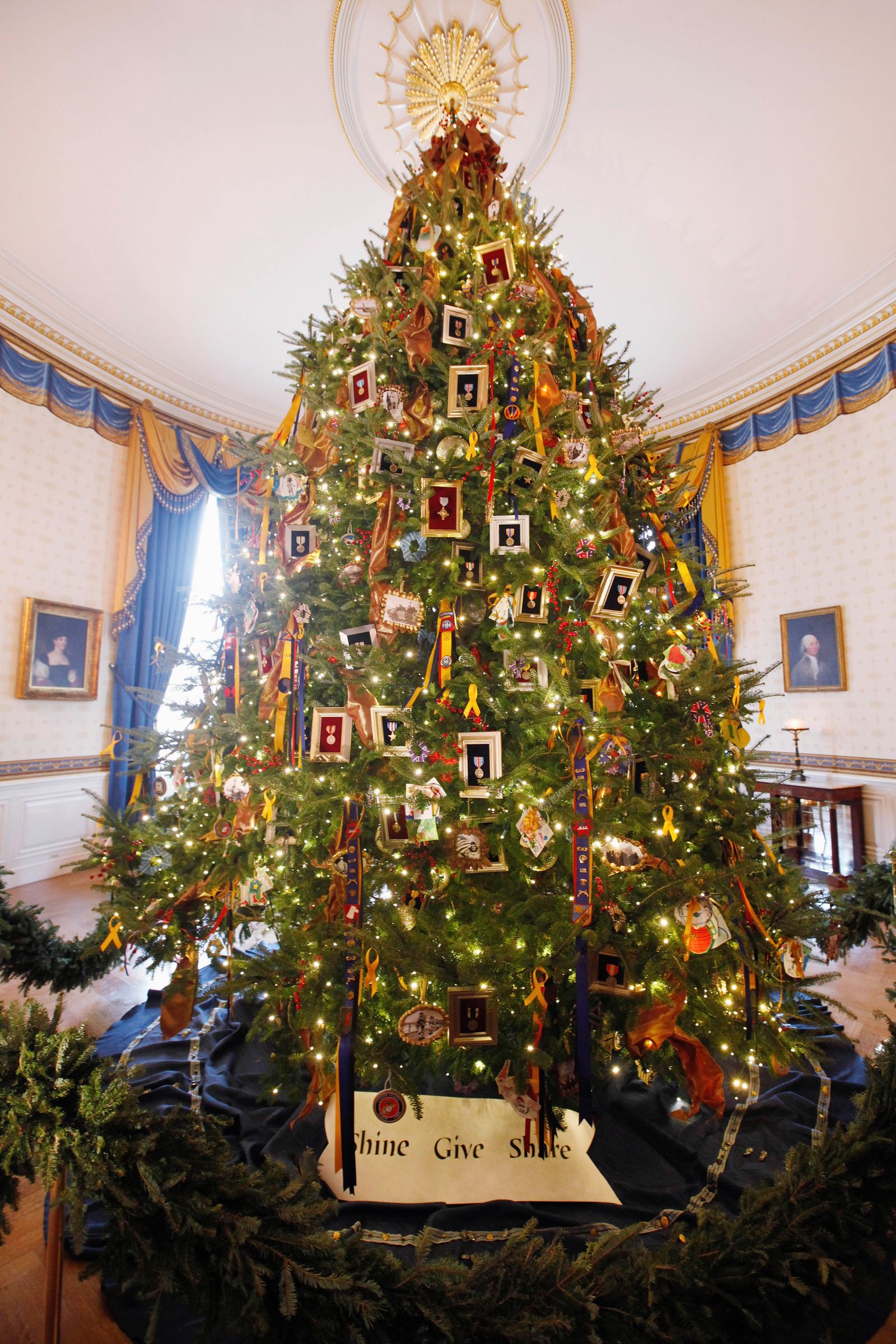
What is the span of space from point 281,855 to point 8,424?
5.00m

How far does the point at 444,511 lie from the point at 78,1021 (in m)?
2.83

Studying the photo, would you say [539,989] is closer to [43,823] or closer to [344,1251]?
[344,1251]

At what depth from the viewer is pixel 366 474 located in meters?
2.04

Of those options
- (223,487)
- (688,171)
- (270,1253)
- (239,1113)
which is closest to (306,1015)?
(270,1253)

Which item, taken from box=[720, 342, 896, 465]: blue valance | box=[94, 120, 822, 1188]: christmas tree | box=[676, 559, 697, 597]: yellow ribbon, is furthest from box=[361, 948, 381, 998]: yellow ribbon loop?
box=[720, 342, 896, 465]: blue valance

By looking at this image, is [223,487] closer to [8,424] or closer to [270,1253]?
[8,424]

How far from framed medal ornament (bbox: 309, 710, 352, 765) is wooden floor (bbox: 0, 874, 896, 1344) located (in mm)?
915

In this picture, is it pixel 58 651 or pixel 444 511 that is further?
pixel 58 651

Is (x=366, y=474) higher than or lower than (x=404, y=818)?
higher

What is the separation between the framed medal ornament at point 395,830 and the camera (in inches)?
69.6

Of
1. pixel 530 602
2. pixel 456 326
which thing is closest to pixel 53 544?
pixel 456 326

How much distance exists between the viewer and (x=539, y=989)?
62.6 inches

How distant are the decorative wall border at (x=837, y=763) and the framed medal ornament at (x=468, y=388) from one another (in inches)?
153

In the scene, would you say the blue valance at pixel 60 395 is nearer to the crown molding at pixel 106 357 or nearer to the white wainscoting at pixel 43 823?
the crown molding at pixel 106 357
